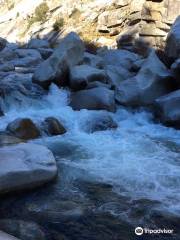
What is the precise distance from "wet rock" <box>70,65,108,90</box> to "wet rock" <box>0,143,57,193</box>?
4.97m

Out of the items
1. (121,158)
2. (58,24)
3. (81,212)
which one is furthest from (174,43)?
(58,24)

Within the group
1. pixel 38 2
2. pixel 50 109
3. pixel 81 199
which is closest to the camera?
pixel 81 199

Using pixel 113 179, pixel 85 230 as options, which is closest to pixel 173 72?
pixel 113 179

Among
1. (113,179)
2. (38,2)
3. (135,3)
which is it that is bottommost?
A: (38,2)

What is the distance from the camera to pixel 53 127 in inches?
407

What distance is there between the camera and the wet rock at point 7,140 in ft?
28.6

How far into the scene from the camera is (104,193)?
7047mm

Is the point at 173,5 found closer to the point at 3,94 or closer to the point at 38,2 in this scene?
the point at 3,94

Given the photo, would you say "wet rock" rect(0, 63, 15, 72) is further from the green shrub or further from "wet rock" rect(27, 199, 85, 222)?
the green shrub

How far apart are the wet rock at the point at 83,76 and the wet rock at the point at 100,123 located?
→ 6.61 feet

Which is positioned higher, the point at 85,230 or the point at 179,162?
the point at 85,230

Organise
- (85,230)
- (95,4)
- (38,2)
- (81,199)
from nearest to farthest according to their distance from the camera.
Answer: (85,230), (81,199), (95,4), (38,2)

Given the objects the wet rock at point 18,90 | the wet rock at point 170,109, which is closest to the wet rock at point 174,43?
the wet rock at point 170,109

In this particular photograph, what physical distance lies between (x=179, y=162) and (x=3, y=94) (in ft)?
19.5
